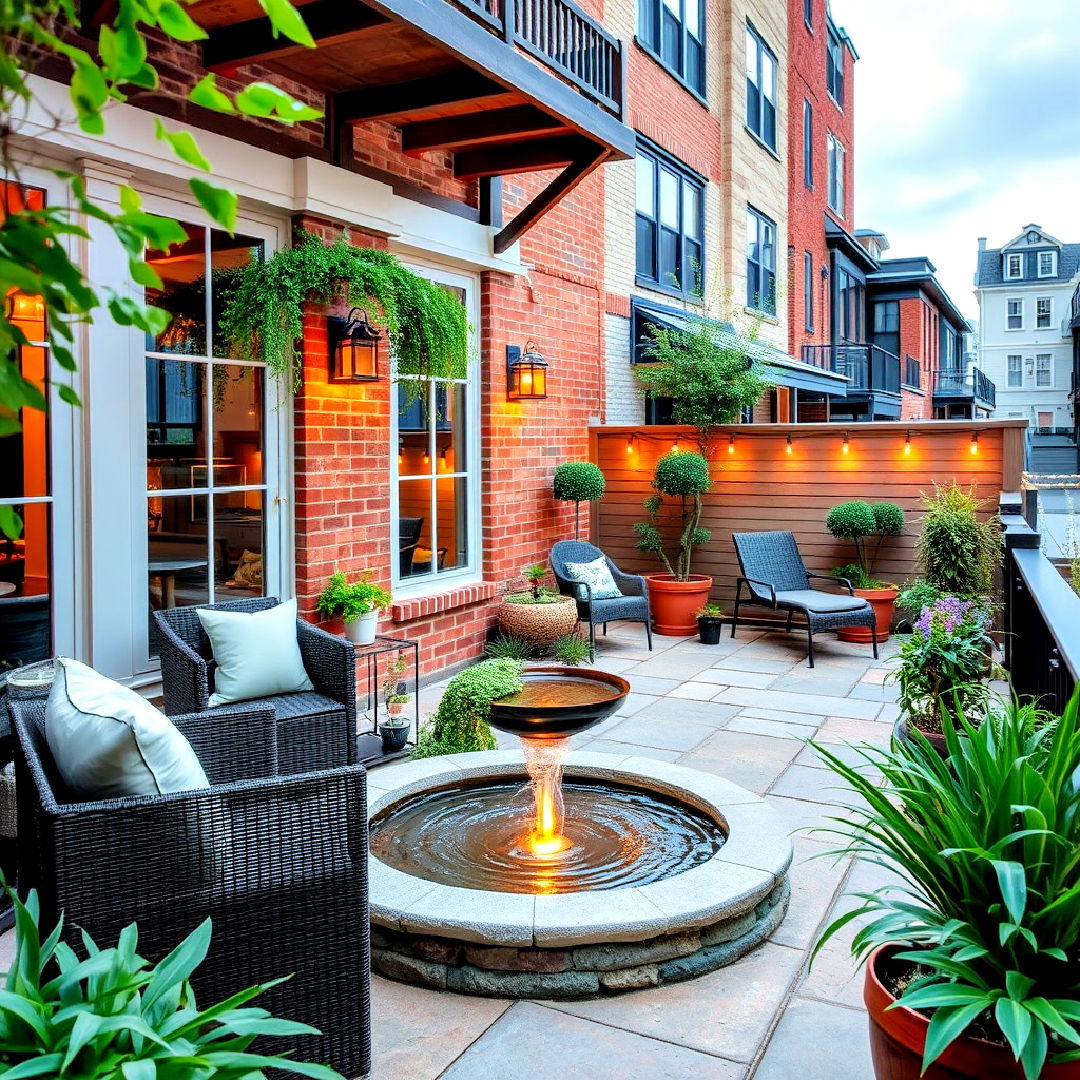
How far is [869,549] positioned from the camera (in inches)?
341

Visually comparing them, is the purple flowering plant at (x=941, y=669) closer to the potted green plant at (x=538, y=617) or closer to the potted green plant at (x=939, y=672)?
the potted green plant at (x=939, y=672)

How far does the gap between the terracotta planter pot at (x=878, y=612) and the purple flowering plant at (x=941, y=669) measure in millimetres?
3624

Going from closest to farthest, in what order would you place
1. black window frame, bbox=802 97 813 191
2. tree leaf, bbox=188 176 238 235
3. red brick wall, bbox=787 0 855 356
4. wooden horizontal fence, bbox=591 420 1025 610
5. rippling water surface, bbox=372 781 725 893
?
tree leaf, bbox=188 176 238 235 < rippling water surface, bbox=372 781 725 893 < wooden horizontal fence, bbox=591 420 1025 610 < red brick wall, bbox=787 0 855 356 < black window frame, bbox=802 97 813 191

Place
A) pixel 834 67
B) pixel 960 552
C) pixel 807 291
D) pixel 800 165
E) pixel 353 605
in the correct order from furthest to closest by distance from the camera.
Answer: pixel 834 67, pixel 807 291, pixel 800 165, pixel 960 552, pixel 353 605

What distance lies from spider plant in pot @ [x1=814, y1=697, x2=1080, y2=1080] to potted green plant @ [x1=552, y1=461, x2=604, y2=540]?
19.1 ft

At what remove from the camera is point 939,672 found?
14.3 feet

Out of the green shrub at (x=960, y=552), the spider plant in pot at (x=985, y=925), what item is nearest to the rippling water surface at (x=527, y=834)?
the spider plant in pot at (x=985, y=925)

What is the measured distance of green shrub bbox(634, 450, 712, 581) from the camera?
28.2 ft

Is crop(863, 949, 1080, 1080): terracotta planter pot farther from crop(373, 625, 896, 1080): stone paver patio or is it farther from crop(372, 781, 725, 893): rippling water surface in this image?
crop(372, 781, 725, 893): rippling water surface

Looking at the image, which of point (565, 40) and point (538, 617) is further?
point (538, 617)

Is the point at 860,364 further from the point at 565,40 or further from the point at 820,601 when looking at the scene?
the point at 565,40

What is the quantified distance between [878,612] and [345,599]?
4.63m

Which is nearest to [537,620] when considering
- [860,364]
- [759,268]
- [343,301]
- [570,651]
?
[570,651]

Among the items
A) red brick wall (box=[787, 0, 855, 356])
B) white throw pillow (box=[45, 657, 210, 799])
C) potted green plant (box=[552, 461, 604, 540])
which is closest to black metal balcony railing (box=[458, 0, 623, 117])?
potted green plant (box=[552, 461, 604, 540])
